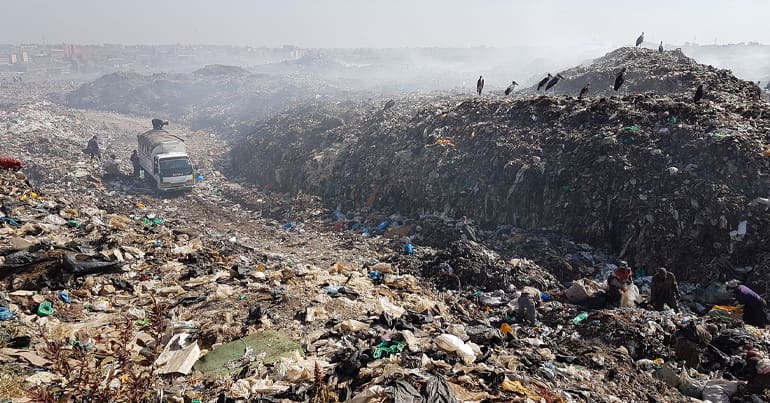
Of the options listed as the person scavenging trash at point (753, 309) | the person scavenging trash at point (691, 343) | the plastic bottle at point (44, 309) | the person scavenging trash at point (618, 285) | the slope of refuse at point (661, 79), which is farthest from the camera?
the slope of refuse at point (661, 79)

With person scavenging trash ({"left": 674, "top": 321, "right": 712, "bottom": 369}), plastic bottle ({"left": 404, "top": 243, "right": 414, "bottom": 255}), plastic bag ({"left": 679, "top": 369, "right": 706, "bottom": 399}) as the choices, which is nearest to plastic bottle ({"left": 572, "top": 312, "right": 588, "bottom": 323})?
person scavenging trash ({"left": 674, "top": 321, "right": 712, "bottom": 369})

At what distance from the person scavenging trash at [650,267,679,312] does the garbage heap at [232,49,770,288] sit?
1707mm

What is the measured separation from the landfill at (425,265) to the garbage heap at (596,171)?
0.19 ft

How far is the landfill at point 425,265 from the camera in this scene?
438 cm

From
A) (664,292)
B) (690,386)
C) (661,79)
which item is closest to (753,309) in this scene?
(664,292)

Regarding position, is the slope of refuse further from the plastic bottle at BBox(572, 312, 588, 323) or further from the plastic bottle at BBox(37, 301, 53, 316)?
the plastic bottle at BBox(37, 301, 53, 316)

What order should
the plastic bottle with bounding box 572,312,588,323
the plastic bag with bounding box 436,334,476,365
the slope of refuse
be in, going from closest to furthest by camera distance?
the plastic bag with bounding box 436,334,476,365
the plastic bottle with bounding box 572,312,588,323
the slope of refuse

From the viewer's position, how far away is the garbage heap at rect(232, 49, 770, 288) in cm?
885

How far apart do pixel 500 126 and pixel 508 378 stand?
11075mm

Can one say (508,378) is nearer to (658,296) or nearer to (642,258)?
(658,296)

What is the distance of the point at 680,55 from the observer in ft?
67.6

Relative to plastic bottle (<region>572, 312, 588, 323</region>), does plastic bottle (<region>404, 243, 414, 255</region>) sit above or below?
below

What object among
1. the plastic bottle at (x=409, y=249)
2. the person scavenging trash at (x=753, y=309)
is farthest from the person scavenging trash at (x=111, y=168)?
the person scavenging trash at (x=753, y=309)

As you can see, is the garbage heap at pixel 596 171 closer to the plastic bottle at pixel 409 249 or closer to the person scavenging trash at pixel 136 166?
the plastic bottle at pixel 409 249
